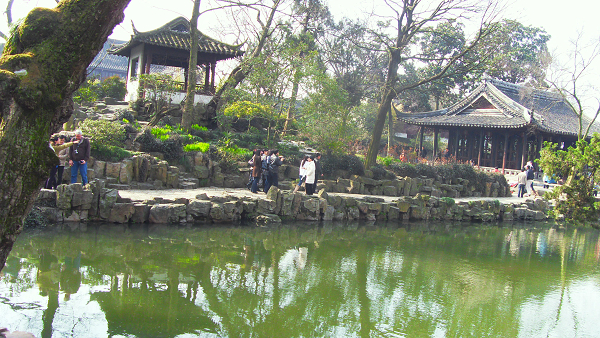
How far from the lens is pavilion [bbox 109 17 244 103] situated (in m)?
18.6

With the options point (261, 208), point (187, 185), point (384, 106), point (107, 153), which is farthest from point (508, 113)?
point (107, 153)

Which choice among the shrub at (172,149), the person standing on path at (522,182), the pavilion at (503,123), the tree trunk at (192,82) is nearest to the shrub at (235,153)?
the shrub at (172,149)

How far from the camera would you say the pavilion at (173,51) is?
18641mm

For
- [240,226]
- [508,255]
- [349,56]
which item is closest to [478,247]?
[508,255]

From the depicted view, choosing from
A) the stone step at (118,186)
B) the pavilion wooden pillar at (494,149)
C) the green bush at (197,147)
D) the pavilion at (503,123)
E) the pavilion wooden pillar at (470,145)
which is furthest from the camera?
the pavilion wooden pillar at (470,145)

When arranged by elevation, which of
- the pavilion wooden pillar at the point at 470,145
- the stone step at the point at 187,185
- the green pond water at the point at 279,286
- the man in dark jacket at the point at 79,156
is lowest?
the green pond water at the point at 279,286

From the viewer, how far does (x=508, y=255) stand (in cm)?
1014

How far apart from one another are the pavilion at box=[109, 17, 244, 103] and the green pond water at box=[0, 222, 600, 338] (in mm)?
10643

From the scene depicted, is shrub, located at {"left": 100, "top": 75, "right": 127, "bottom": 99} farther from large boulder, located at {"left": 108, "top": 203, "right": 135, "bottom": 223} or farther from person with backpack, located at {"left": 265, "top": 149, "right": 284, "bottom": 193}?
large boulder, located at {"left": 108, "top": 203, "right": 135, "bottom": 223}

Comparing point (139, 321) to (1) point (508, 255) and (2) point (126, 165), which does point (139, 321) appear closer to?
(2) point (126, 165)

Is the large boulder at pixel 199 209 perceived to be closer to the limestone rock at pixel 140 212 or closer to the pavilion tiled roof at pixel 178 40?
the limestone rock at pixel 140 212

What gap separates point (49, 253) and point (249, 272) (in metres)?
3.09

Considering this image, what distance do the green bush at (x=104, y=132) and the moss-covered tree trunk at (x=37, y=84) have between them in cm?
861

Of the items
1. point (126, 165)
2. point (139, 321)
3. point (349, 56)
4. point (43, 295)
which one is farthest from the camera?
point (349, 56)
